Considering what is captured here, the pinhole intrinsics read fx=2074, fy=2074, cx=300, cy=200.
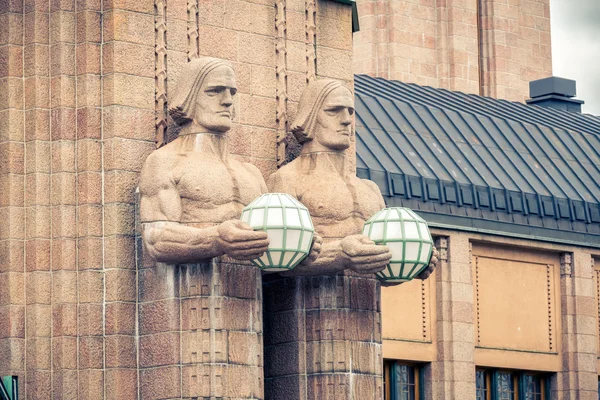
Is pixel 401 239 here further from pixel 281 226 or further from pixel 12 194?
pixel 12 194

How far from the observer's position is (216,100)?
25.4m

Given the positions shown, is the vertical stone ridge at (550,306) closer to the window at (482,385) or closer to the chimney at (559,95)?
the window at (482,385)

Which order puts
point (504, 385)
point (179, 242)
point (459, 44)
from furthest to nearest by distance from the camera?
point (459, 44)
point (504, 385)
point (179, 242)

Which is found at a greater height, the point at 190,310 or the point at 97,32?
the point at 97,32

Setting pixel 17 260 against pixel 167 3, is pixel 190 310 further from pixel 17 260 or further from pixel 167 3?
pixel 167 3

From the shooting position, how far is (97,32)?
2556 cm

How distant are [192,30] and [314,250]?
11.0 feet

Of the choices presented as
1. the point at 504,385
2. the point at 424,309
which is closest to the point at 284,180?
the point at 424,309

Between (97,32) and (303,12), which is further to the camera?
(303,12)

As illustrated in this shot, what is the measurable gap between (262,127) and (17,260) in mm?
3714

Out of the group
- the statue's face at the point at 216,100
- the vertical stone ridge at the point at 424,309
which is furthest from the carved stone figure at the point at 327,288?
the vertical stone ridge at the point at 424,309

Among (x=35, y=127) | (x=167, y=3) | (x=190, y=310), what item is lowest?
(x=190, y=310)

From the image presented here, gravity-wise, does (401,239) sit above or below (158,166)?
below

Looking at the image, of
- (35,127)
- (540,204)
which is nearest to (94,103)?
(35,127)
